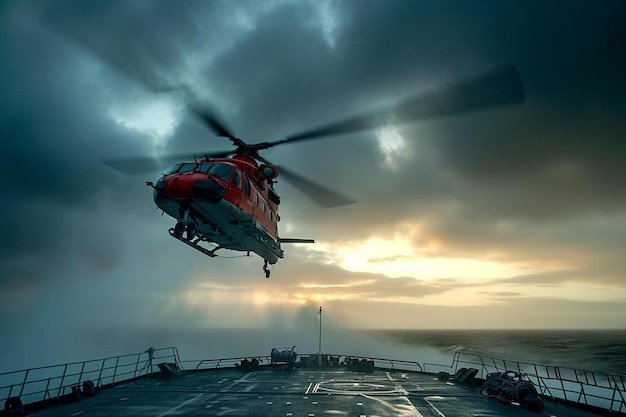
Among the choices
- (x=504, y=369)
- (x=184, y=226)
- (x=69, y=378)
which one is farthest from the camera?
(x=69, y=378)

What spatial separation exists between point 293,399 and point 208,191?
36.3ft

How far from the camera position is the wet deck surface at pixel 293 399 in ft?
47.4

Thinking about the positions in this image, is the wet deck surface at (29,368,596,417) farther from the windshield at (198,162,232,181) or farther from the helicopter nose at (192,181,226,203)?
the windshield at (198,162,232,181)

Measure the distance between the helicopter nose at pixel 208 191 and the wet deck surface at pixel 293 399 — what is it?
885cm

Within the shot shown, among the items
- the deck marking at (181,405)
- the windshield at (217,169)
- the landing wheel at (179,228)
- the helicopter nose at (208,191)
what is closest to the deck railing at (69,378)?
the deck marking at (181,405)

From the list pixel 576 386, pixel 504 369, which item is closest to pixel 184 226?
pixel 504 369

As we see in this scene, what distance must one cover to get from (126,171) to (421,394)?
757 inches

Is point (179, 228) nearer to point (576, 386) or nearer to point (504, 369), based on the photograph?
point (504, 369)

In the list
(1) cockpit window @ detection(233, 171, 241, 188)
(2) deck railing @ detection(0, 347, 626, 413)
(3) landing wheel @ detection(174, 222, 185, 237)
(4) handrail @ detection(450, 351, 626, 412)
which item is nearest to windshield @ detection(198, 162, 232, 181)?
(1) cockpit window @ detection(233, 171, 241, 188)

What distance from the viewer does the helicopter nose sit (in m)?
14.1

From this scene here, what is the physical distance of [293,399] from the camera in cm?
1681

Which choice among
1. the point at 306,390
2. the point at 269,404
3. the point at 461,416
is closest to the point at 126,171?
the point at 269,404

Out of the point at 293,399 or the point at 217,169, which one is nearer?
the point at 217,169

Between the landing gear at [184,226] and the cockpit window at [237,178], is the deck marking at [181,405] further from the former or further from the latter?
the cockpit window at [237,178]
